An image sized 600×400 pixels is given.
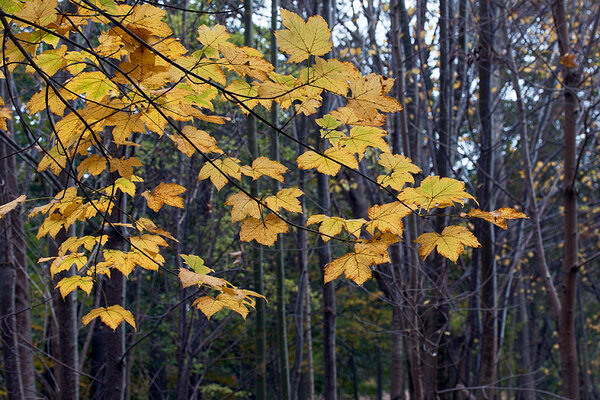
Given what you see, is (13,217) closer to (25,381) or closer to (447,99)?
(25,381)

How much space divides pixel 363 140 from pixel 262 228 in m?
0.35

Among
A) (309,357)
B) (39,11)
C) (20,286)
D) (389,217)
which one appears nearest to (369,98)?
(389,217)

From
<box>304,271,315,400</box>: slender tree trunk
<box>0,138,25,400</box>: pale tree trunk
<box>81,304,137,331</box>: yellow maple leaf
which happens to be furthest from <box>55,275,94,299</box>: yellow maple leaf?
<box>304,271,315,400</box>: slender tree trunk

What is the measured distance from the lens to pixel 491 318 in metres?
4.08

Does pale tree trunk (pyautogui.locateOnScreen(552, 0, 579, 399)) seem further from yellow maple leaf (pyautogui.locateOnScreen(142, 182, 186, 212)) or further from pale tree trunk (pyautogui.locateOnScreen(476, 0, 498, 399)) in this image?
yellow maple leaf (pyautogui.locateOnScreen(142, 182, 186, 212))

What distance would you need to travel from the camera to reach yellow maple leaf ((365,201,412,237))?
122 cm

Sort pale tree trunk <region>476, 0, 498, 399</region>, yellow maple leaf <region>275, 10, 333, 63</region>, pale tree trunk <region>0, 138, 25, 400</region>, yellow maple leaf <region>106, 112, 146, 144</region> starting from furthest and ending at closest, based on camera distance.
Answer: pale tree trunk <region>476, 0, 498, 399</region> < pale tree trunk <region>0, 138, 25, 400</region> < yellow maple leaf <region>106, 112, 146, 144</region> < yellow maple leaf <region>275, 10, 333, 63</region>

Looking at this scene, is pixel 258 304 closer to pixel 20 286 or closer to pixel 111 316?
pixel 20 286

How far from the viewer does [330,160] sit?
1.27 metres

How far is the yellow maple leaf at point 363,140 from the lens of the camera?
48.8 inches

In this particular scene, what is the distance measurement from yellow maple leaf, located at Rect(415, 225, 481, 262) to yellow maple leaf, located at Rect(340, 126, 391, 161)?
0.25 meters

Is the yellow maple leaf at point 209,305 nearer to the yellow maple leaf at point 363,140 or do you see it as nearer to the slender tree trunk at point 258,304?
the yellow maple leaf at point 363,140

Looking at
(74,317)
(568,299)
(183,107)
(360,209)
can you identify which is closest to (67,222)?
(183,107)

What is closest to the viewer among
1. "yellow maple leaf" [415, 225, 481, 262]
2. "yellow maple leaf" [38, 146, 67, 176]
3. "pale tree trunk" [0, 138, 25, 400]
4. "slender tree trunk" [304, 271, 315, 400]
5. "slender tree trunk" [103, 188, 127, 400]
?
"yellow maple leaf" [415, 225, 481, 262]
